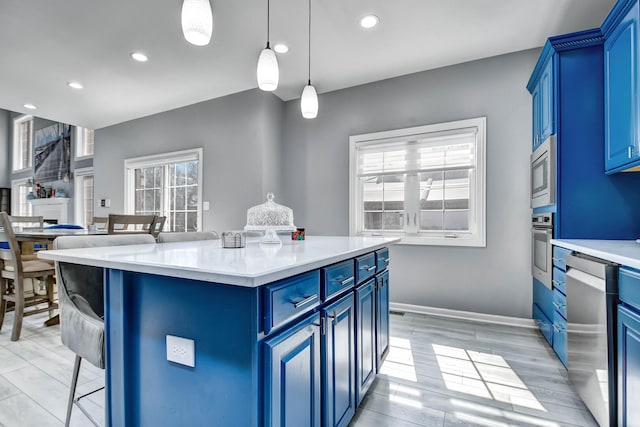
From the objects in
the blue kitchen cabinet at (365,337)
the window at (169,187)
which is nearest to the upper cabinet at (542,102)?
the blue kitchen cabinet at (365,337)

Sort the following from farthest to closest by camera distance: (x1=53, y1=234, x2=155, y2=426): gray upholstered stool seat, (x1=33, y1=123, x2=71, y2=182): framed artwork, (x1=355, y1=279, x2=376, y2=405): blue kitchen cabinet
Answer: (x1=33, y1=123, x2=71, y2=182): framed artwork, (x1=355, y1=279, x2=376, y2=405): blue kitchen cabinet, (x1=53, y1=234, x2=155, y2=426): gray upholstered stool seat

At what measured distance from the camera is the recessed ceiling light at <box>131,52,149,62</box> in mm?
3041

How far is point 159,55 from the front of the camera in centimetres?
307

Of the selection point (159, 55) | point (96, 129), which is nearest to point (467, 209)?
point (159, 55)

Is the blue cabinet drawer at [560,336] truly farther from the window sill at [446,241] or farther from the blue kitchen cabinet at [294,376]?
the blue kitchen cabinet at [294,376]

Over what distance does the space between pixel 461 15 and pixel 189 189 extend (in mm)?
3783

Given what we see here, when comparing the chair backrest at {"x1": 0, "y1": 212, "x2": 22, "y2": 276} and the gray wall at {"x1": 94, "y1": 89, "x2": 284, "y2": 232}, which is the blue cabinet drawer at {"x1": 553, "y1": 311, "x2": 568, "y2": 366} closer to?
the gray wall at {"x1": 94, "y1": 89, "x2": 284, "y2": 232}

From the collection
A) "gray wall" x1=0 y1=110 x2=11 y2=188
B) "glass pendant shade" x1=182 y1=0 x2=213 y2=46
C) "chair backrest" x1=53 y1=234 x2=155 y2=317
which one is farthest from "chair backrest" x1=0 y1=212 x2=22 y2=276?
"gray wall" x1=0 y1=110 x2=11 y2=188

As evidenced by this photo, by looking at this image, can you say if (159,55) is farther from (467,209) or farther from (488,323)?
(488,323)

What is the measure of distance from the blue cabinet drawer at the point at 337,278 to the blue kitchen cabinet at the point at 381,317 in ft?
1.48

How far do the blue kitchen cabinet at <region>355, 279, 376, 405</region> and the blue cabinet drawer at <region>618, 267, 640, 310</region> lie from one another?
108cm

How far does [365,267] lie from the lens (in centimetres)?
166

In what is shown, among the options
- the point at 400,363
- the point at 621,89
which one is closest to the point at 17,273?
the point at 400,363

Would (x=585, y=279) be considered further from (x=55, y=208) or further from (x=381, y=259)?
(x=55, y=208)
